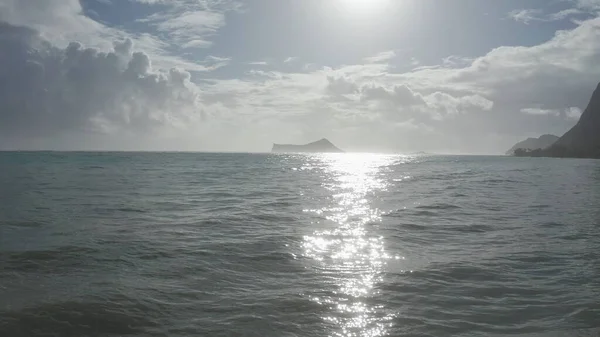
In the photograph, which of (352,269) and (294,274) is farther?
(352,269)

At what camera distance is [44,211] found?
23.2 meters

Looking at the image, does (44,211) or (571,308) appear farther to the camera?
(44,211)

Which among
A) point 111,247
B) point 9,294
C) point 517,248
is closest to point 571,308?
point 517,248

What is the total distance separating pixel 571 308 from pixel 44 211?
983 inches

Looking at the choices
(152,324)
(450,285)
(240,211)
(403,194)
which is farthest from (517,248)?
(403,194)

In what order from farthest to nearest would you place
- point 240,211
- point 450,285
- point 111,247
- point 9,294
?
point 240,211, point 111,247, point 450,285, point 9,294

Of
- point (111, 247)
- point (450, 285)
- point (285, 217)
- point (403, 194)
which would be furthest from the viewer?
point (403, 194)

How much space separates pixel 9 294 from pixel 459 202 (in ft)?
95.0

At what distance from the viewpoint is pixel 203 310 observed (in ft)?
29.7

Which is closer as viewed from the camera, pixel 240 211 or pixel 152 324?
pixel 152 324

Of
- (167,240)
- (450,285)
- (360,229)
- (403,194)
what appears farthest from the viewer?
(403,194)

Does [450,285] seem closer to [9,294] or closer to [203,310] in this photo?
[203,310]

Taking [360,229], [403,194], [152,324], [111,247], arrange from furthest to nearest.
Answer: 1. [403,194]
2. [360,229]
3. [111,247]
4. [152,324]

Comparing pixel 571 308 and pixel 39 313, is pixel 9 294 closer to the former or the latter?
pixel 39 313
